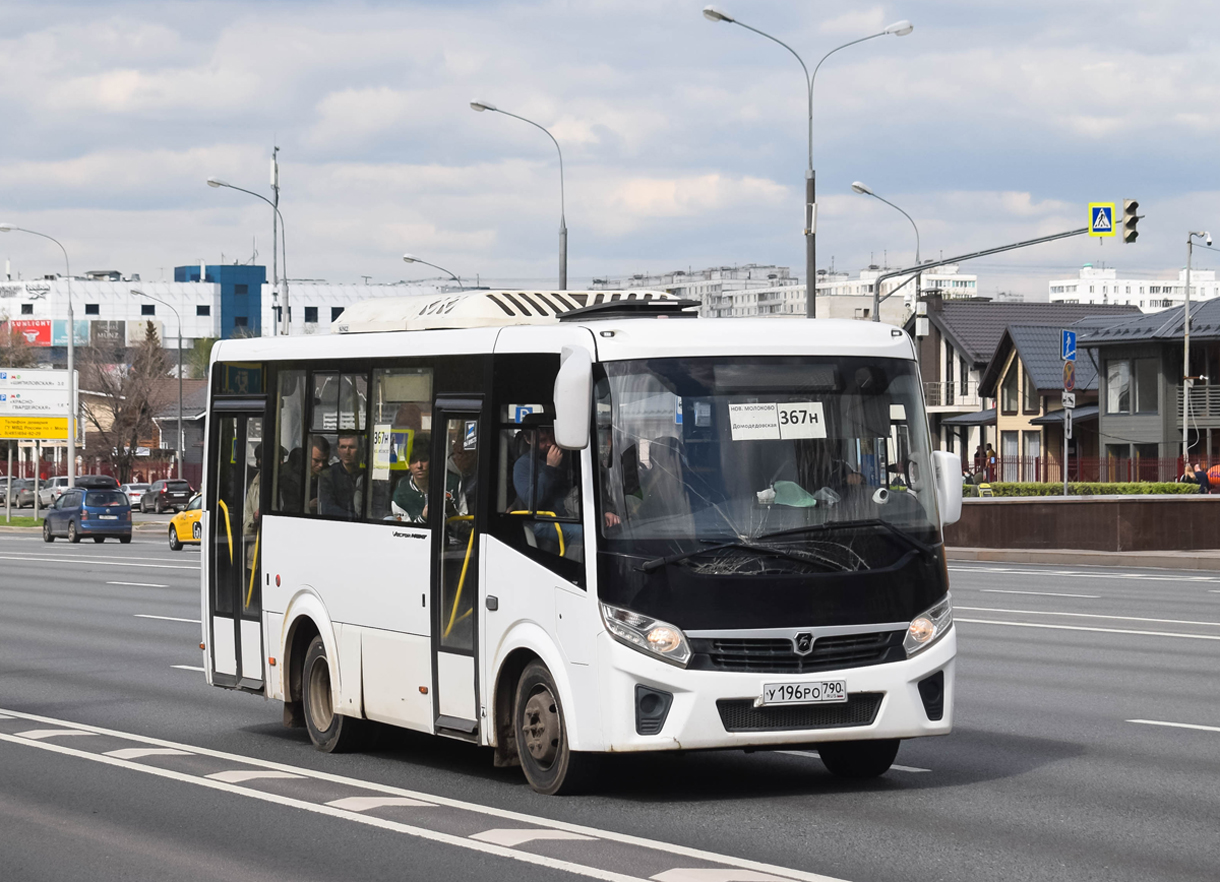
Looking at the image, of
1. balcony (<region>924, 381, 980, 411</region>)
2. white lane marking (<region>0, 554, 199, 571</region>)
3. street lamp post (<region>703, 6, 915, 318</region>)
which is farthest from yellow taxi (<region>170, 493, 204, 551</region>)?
balcony (<region>924, 381, 980, 411</region>)

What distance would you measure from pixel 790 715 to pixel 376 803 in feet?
6.92

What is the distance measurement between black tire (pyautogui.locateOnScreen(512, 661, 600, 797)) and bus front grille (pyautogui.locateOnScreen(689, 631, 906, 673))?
2.62 feet

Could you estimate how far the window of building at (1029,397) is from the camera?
245 ft

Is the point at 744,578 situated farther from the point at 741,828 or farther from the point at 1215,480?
the point at 1215,480

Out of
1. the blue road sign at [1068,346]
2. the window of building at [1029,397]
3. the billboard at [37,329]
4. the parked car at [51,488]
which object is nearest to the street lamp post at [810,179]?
the blue road sign at [1068,346]

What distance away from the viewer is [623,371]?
9.34m

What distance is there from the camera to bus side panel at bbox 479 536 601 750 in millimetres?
8992

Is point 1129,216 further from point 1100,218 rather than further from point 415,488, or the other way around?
point 415,488

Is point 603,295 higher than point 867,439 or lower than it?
higher

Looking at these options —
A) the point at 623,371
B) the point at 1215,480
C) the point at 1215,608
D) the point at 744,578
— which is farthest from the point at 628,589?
the point at 1215,480

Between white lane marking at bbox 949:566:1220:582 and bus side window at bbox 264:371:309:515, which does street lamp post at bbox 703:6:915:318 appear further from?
bus side window at bbox 264:371:309:515

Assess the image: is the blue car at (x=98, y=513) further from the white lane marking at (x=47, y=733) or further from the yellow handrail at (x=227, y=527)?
the yellow handrail at (x=227, y=527)

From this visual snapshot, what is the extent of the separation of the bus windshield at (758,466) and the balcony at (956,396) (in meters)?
74.2

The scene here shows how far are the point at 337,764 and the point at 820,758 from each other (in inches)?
110
